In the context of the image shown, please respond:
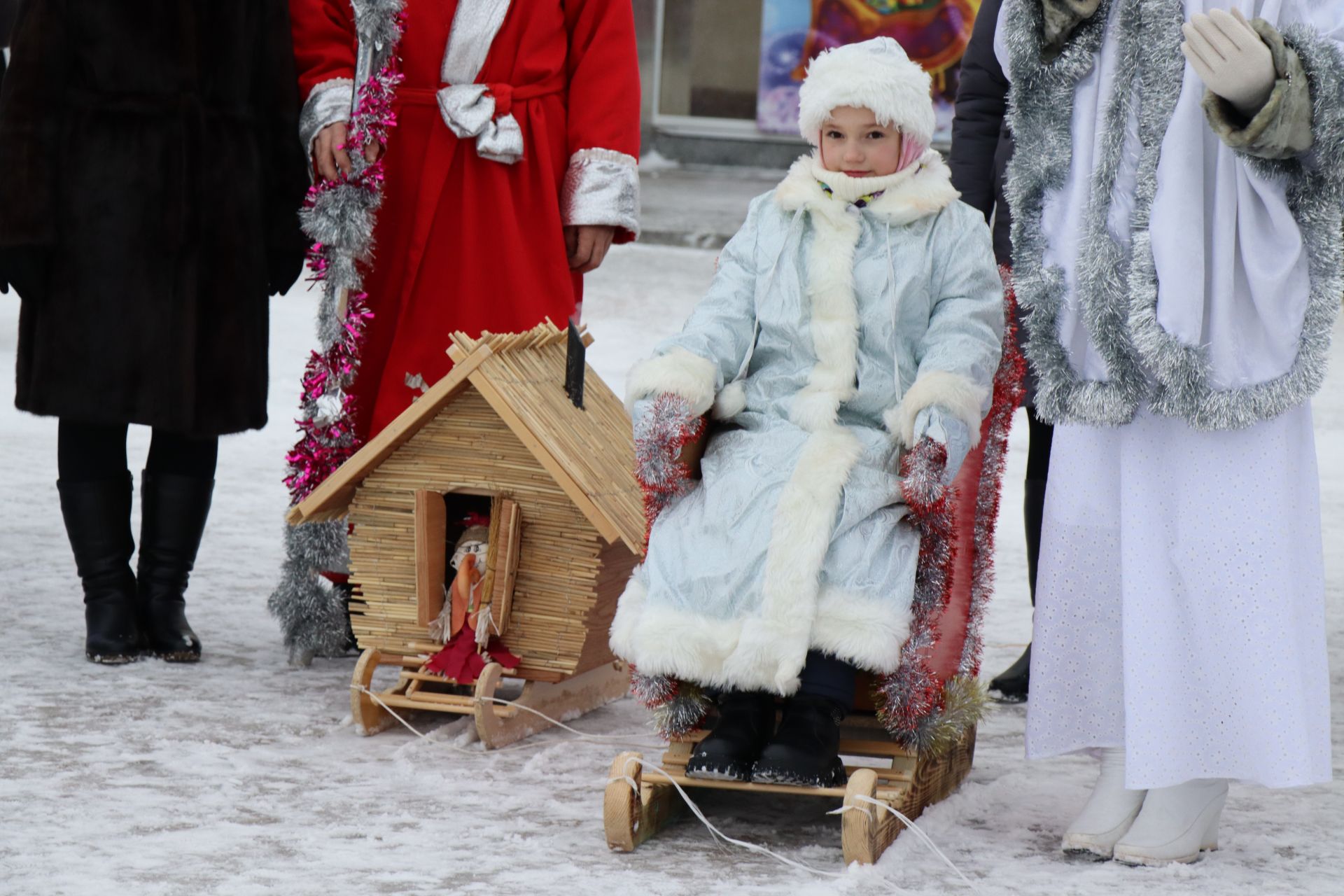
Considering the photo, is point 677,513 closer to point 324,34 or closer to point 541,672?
point 541,672

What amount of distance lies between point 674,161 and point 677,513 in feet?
45.3

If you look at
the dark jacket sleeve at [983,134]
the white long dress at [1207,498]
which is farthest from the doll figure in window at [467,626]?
the dark jacket sleeve at [983,134]

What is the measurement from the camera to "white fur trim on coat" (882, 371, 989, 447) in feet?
9.50

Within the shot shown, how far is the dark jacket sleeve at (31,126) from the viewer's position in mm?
3635

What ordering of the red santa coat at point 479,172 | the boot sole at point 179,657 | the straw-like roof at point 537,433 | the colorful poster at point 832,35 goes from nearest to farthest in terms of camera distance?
the straw-like roof at point 537,433, the red santa coat at point 479,172, the boot sole at point 179,657, the colorful poster at point 832,35

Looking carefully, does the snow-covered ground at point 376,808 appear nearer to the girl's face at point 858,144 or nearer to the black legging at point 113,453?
the black legging at point 113,453

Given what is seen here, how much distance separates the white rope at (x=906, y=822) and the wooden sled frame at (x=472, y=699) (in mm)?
806

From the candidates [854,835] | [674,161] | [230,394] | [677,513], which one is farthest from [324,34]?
[674,161]

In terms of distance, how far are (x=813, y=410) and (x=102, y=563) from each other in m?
1.78

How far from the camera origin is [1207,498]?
277 centimetres

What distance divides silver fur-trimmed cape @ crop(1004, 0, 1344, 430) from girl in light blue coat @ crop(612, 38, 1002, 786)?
202mm

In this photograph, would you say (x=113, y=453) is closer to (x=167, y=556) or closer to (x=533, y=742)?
(x=167, y=556)

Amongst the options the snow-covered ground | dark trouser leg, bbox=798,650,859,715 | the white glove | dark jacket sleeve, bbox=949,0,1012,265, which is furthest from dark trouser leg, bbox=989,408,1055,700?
the white glove

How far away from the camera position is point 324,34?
3926 millimetres
